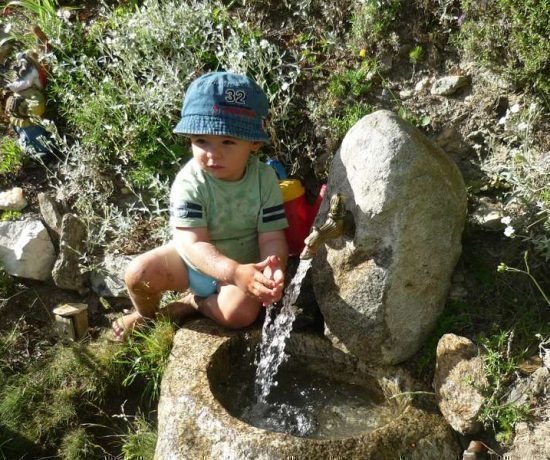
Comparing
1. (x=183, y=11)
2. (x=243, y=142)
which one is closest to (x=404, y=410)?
Result: (x=243, y=142)

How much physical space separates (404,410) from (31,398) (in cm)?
210

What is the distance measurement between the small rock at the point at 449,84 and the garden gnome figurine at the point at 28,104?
2.74m

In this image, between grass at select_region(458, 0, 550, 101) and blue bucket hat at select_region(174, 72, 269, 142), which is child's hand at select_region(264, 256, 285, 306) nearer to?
blue bucket hat at select_region(174, 72, 269, 142)

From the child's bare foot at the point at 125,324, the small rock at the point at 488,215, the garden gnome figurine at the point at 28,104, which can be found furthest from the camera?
the garden gnome figurine at the point at 28,104

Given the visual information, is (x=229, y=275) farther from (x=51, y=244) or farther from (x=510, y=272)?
(x=51, y=244)

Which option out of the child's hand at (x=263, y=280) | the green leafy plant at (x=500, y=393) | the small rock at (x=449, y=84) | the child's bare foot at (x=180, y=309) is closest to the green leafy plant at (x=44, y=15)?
the child's bare foot at (x=180, y=309)

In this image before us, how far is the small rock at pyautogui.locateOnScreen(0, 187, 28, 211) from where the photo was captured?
481 cm

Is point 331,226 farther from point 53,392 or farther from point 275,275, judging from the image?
point 53,392

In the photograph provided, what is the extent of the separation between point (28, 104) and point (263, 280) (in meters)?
2.77

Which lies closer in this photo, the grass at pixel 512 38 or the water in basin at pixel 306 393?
the water in basin at pixel 306 393

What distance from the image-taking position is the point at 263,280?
3.13 m

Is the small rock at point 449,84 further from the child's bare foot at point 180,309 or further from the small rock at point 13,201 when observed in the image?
the small rock at point 13,201

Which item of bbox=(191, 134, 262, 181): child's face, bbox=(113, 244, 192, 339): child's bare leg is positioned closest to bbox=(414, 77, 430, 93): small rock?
bbox=(191, 134, 262, 181): child's face

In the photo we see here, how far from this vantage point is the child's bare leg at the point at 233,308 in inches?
137
